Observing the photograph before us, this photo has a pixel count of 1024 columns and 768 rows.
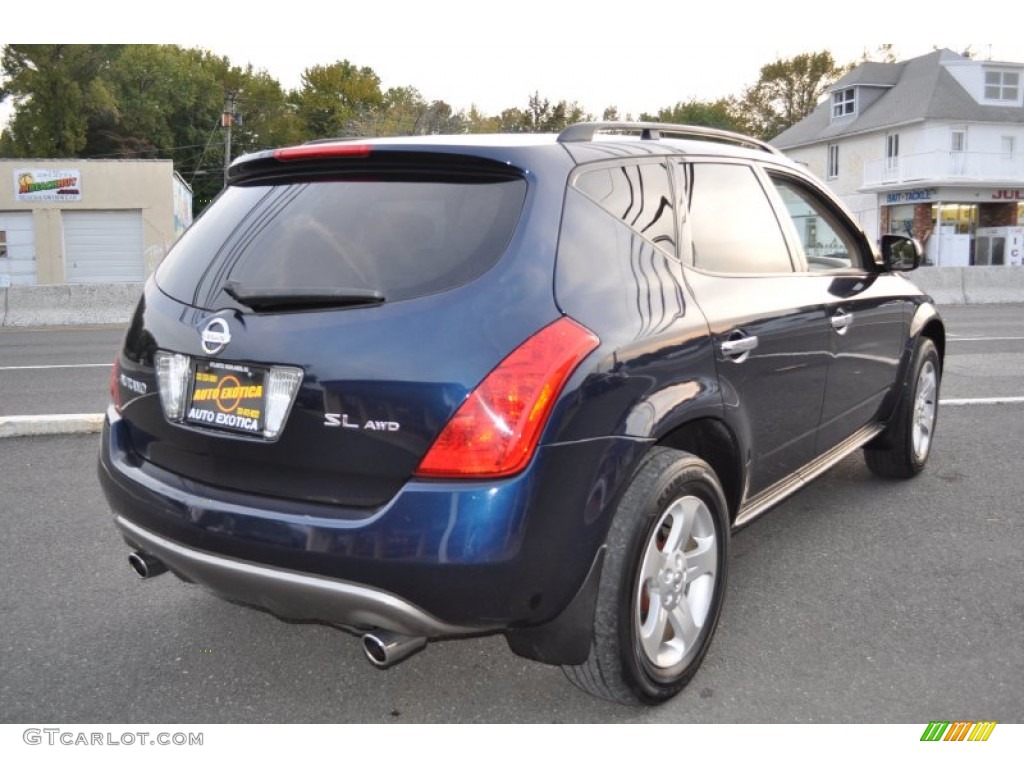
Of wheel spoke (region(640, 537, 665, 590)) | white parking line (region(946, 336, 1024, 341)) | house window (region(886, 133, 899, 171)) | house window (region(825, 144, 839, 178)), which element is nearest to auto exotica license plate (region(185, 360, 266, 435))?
wheel spoke (region(640, 537, 665, 590))

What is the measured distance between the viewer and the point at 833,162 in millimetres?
47625

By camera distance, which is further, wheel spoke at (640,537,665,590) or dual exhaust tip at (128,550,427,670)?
wheel spoke at (640,537,665,590)

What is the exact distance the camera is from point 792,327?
3.58 m

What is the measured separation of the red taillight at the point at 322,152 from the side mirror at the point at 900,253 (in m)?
3.05

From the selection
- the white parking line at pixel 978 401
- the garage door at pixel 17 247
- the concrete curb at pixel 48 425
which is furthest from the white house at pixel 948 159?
the concrete curb at pixel 48 425

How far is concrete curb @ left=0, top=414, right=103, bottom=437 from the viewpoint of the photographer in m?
6.28

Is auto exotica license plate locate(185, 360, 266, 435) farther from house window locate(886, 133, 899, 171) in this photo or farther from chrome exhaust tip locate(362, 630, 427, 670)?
house window locate(886, 133, 899, 171)

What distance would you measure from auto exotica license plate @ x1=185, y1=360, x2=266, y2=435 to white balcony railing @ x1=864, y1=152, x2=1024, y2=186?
42468mm

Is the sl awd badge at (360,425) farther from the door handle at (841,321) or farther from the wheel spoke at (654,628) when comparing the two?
the door handle at (841,321)

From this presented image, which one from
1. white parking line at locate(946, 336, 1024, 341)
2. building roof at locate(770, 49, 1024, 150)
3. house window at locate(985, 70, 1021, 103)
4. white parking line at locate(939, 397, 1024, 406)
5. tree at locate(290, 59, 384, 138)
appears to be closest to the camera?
white parking line at locate(939, 397, 1024, 406)

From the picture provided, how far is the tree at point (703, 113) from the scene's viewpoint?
6919 centimetres

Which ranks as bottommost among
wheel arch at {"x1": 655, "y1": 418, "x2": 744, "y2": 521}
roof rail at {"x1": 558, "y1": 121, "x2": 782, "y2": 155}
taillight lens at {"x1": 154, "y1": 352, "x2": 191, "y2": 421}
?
wheel arch at {"x1": 655, "y1": 418, "x2": 744, "y2": 521}

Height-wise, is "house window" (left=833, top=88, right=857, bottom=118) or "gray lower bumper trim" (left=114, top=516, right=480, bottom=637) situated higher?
"house window" (left=833, top=88, right=857, bottom=118)

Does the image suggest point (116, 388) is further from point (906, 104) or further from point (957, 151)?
point (906, 104)
